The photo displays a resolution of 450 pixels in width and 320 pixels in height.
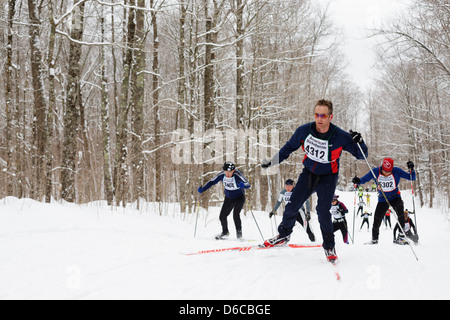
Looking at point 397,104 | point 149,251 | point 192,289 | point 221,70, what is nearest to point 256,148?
point 221,70

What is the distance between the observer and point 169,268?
3.66 metres

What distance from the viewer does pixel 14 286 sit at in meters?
2.96

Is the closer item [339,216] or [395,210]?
[395,210]

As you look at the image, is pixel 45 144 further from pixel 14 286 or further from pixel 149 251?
pixel 14 286

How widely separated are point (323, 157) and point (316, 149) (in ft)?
0.44

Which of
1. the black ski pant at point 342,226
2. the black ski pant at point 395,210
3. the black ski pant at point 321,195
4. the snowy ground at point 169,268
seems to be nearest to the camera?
the snowy ground at point 169,268

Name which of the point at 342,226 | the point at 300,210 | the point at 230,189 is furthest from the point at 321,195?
the point at 342,226

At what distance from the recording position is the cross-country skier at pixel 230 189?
7.48 m

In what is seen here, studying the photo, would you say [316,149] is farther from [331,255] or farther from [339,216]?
[339,216]

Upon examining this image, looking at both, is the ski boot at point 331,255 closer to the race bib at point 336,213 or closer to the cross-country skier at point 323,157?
the cross-country skier at point 323,157

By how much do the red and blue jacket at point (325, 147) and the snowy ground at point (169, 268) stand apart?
1218 millimetres

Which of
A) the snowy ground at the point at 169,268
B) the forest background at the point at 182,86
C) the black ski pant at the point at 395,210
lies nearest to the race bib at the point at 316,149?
the snowy ground at the point at 169,268

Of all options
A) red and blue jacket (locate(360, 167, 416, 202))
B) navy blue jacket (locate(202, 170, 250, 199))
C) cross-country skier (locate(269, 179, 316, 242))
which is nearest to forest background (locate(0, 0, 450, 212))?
navy blue jacket (locate(202, 170, 250, 199))

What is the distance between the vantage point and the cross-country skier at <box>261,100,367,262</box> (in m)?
4.02
